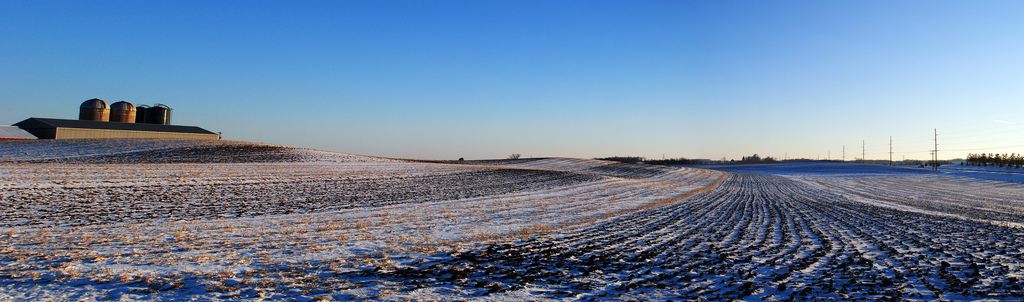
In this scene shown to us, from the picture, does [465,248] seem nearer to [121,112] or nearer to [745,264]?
[745,264]

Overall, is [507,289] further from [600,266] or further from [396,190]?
[396,190]

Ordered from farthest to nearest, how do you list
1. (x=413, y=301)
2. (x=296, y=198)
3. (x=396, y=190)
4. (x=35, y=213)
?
(x=396, y=190), (x=296, y=198), (x=35, y=213), (x=413, y=301)

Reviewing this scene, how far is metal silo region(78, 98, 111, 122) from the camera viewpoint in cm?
7244

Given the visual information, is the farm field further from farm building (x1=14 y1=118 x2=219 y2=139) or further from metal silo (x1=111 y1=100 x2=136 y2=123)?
metal silo (x1=111 y1=100 x2=136 y2=123)

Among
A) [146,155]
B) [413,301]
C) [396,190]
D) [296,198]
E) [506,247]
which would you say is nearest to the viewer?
[413,301]

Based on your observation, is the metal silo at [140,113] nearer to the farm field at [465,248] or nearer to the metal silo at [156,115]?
the metal silo at [156,115]

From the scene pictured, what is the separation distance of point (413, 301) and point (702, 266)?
5.32 metres

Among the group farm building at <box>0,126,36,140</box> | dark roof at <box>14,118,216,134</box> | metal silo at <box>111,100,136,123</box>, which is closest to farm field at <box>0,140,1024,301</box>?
farm building at <box>0,126,36,140</box>

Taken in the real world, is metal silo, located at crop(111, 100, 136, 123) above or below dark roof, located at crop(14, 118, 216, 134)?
above

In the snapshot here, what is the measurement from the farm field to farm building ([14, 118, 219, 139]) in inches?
2175

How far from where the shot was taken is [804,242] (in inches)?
453

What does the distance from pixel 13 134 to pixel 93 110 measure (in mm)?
12290

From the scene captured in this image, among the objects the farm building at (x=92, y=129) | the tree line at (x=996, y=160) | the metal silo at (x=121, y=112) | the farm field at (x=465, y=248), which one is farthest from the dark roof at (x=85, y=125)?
the tree line at (x=996, y=160)

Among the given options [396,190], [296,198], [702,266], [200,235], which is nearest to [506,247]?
[702,266]
